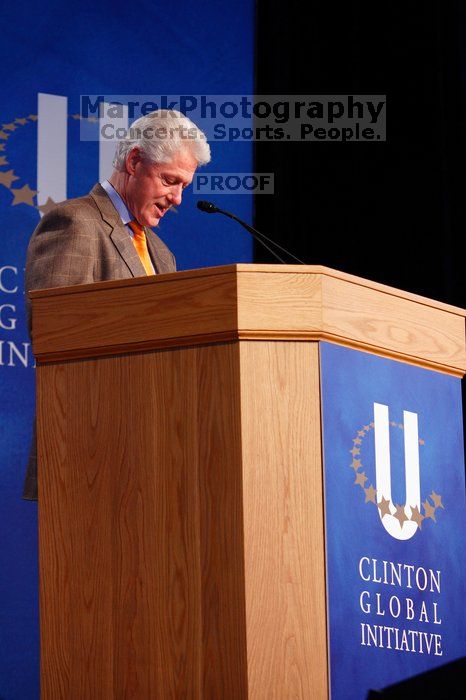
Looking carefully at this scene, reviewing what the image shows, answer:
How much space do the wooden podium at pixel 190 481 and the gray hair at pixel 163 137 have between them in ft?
2.99

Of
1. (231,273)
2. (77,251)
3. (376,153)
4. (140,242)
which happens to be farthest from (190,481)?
(376,153)

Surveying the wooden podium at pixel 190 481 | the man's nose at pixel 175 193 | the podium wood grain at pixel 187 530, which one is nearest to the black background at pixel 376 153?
the man's nose at pixel 175 193

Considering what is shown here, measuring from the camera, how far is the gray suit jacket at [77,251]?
257 cm

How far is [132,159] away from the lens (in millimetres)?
3010

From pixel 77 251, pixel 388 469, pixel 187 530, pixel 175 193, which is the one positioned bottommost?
pixel 187 530

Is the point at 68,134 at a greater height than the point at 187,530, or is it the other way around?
the point at 68,134

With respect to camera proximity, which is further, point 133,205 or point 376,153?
point 376,153

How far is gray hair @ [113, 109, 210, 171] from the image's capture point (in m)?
2.97

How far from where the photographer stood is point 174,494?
201 cm

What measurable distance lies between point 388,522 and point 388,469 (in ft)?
0.30

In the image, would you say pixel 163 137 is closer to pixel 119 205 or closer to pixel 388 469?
pixel 119 205

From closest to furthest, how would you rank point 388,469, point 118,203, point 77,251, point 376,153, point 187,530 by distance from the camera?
point 187,530 → point 388,469 → point 77,251 → point 118,203 → point 376,153

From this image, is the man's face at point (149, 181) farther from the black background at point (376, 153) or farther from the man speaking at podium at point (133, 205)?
the black background at point (376, 153)

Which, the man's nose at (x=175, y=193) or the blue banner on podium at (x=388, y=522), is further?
the man's nose at (x=175, y=193)
